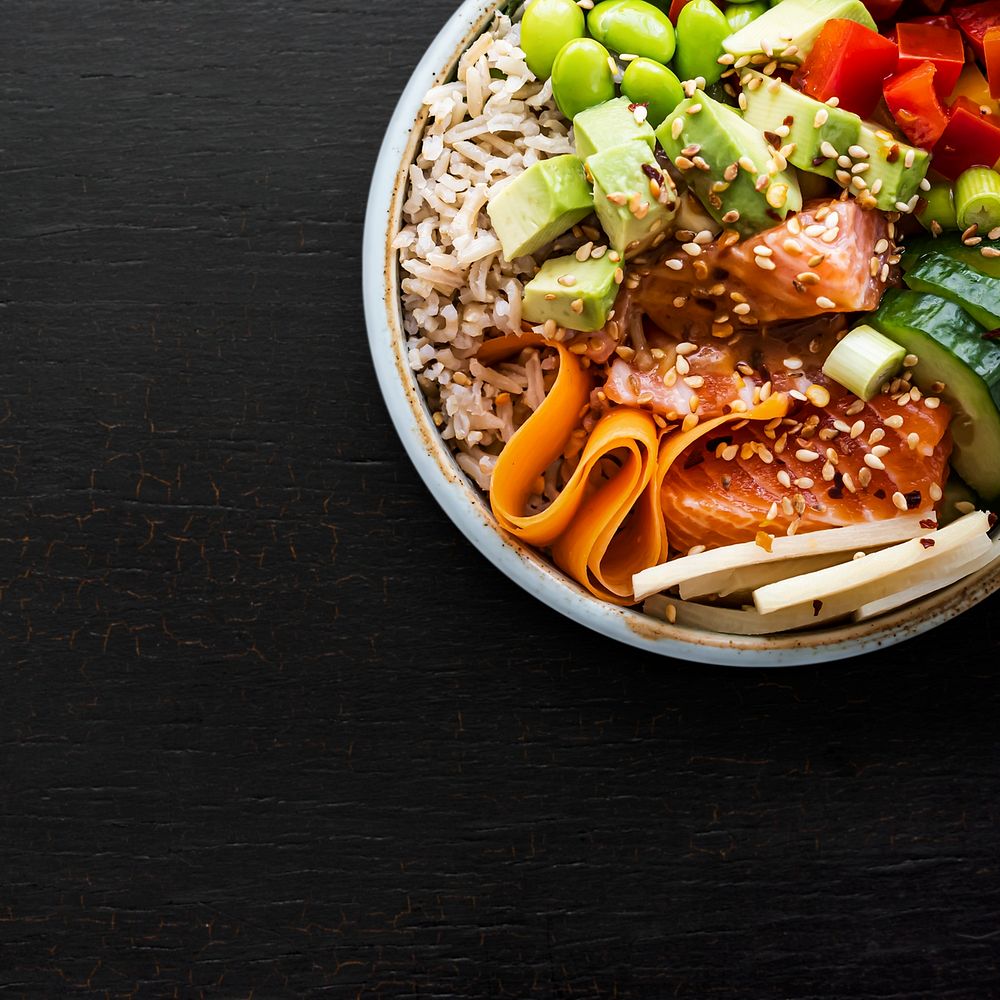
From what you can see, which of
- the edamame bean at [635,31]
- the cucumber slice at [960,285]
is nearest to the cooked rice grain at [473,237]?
the edamame bean at [635,31]

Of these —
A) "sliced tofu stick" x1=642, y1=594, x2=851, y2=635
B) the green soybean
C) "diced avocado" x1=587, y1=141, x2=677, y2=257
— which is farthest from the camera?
"sliced tofu stick" x1=642, y1=594, x2=851, y2=635

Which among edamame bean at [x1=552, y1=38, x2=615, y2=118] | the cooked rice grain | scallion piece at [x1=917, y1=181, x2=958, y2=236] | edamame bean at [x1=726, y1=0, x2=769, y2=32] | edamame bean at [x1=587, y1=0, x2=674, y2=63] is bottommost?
the cooked rice grain

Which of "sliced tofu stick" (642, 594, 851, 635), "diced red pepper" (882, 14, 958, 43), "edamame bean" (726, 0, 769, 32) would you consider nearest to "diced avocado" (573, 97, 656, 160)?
"edamame bean" (726, 0, 769, 32)

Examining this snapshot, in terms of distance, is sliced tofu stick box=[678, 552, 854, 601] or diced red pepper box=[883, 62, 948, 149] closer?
diced red pepper box=[883, 62, 948, 149]

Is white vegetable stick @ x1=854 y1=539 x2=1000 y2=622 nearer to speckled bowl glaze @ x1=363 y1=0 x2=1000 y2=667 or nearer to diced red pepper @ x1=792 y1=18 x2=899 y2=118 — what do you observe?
speckled bowl glaze @ x1=363 y1=0 x2=1000 y2=667

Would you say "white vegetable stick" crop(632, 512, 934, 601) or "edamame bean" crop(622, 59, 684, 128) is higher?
"edamame bean" crop(622, 59, 684, 128)

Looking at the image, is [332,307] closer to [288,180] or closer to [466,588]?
[288,180]
